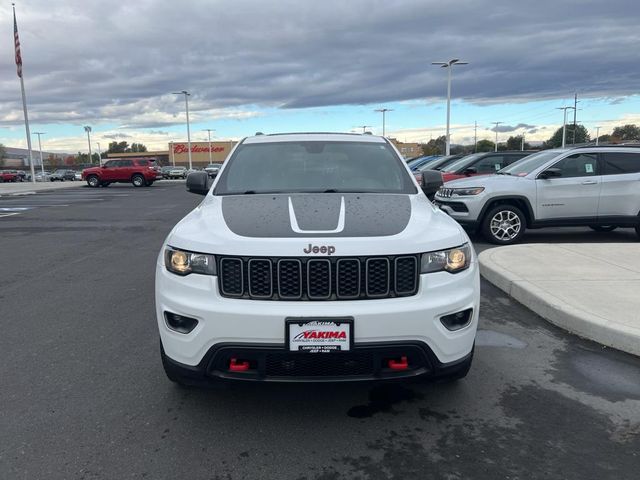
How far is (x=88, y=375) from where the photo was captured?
156 inches

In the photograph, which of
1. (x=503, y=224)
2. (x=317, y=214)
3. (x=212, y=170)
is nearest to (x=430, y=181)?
(x=317, y=214)

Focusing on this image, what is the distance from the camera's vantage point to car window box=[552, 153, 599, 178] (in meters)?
9.32

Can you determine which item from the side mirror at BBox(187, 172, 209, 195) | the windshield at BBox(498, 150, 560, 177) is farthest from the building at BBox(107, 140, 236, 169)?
the side mirror at BBox(187, 172, 209, 195)

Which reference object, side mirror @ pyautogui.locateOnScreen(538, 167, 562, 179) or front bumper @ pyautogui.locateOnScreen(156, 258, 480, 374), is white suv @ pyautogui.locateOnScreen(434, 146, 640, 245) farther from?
front bumper @ pyautogui.locateOnScreen(156, 258, 480, 374)

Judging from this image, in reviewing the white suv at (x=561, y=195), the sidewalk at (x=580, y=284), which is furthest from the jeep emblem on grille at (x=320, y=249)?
the white suv at (x=561, y=195)

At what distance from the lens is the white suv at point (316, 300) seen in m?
2.90

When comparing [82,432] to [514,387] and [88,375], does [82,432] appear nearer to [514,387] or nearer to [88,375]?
[88,375]

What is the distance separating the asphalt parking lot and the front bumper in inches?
17.1

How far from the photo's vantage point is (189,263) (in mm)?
3137

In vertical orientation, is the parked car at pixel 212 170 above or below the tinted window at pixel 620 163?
below

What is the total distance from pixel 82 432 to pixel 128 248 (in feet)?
22.3

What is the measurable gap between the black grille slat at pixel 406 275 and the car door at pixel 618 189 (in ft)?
25.0

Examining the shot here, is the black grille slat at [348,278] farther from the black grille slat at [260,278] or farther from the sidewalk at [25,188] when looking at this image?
the sidewalk at [25,188]

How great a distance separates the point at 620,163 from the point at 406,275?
8100mm
